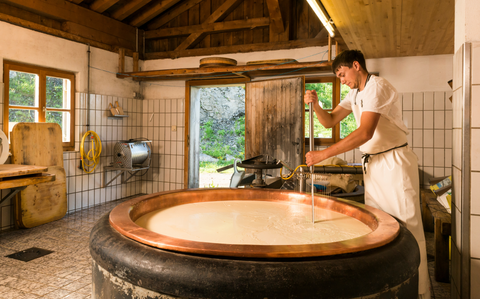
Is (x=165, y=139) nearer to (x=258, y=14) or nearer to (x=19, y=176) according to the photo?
(x=258, y=14)

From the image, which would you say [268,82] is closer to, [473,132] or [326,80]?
[326,80]

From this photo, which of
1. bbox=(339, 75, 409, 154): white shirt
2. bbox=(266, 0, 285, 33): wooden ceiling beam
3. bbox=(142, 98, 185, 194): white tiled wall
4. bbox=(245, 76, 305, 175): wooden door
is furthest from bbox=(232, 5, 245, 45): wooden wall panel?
bbox=(339, 75, 409, 154): white shirt

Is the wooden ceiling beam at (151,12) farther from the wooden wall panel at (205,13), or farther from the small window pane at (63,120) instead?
the small window pane at (63,120)

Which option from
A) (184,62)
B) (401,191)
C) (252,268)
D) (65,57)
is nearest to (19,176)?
(65,57)

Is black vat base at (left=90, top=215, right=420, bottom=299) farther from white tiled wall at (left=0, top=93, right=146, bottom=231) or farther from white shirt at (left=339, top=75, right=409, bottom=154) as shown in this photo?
white tiled wall at (left=0, top=93, right=146, bottom=231)

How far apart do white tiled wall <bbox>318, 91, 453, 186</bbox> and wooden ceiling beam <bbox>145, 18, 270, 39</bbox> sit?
2536 millimetres

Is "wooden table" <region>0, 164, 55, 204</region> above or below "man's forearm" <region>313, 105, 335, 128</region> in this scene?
below

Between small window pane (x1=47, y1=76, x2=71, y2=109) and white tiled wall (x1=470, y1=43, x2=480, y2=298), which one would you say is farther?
small window pane (x1=47, y1=76, x2=71, y2=109)

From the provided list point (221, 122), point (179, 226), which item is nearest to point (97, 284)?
point (179, 226)

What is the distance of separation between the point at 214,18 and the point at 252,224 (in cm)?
494

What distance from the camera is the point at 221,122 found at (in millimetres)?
12266

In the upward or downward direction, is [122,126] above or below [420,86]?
below

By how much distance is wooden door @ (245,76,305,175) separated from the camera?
16.2 feet

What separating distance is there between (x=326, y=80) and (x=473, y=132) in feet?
11.9
